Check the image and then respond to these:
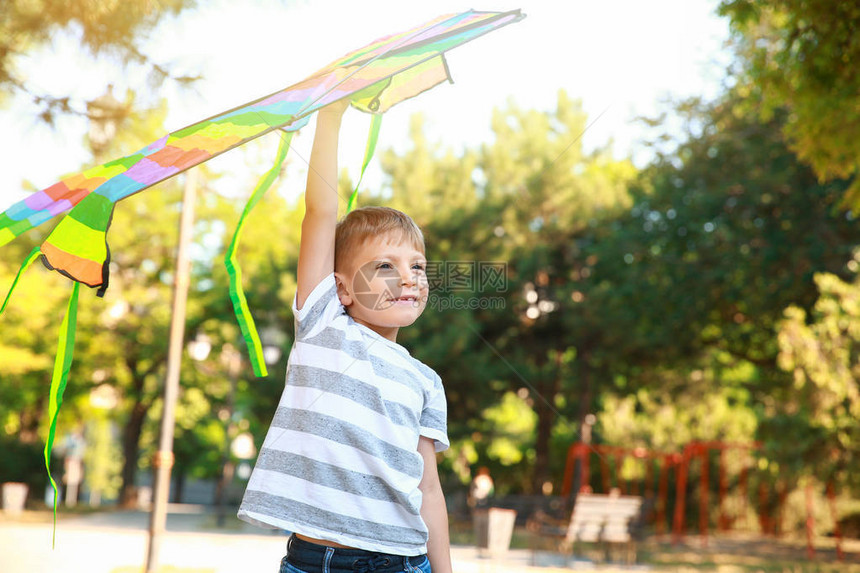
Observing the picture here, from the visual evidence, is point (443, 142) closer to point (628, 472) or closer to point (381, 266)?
point (628, 472)

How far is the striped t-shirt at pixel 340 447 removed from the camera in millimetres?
1535

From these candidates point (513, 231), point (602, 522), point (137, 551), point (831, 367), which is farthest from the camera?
point (513, 231)

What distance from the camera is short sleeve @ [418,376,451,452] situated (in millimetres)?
1692

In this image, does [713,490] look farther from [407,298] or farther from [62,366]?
[62,366]

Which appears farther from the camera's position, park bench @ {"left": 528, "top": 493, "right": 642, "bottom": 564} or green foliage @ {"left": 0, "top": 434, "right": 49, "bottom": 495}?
green foliage @ {"left": 0, "top": 434, "right": 49, "bottom": 495}

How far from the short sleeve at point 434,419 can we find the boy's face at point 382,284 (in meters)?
0.17

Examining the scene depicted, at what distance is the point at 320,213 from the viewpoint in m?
1.65

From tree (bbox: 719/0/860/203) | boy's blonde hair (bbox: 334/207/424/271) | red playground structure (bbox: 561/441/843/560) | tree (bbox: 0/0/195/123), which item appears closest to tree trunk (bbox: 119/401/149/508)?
red playground structure (bbox: 561/441/843/560)

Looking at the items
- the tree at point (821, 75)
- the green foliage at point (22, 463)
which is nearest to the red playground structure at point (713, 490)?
the tree at point (821, 75)

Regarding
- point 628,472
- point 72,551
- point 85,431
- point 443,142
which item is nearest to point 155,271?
point 443,142

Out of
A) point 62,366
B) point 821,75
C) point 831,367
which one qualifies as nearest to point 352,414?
point 62,366

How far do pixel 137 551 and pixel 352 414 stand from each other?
33.9ft

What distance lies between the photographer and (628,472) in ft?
79.3

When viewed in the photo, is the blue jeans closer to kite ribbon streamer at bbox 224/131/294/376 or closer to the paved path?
kite ribbon streamer at bbox 224/131/294/376
